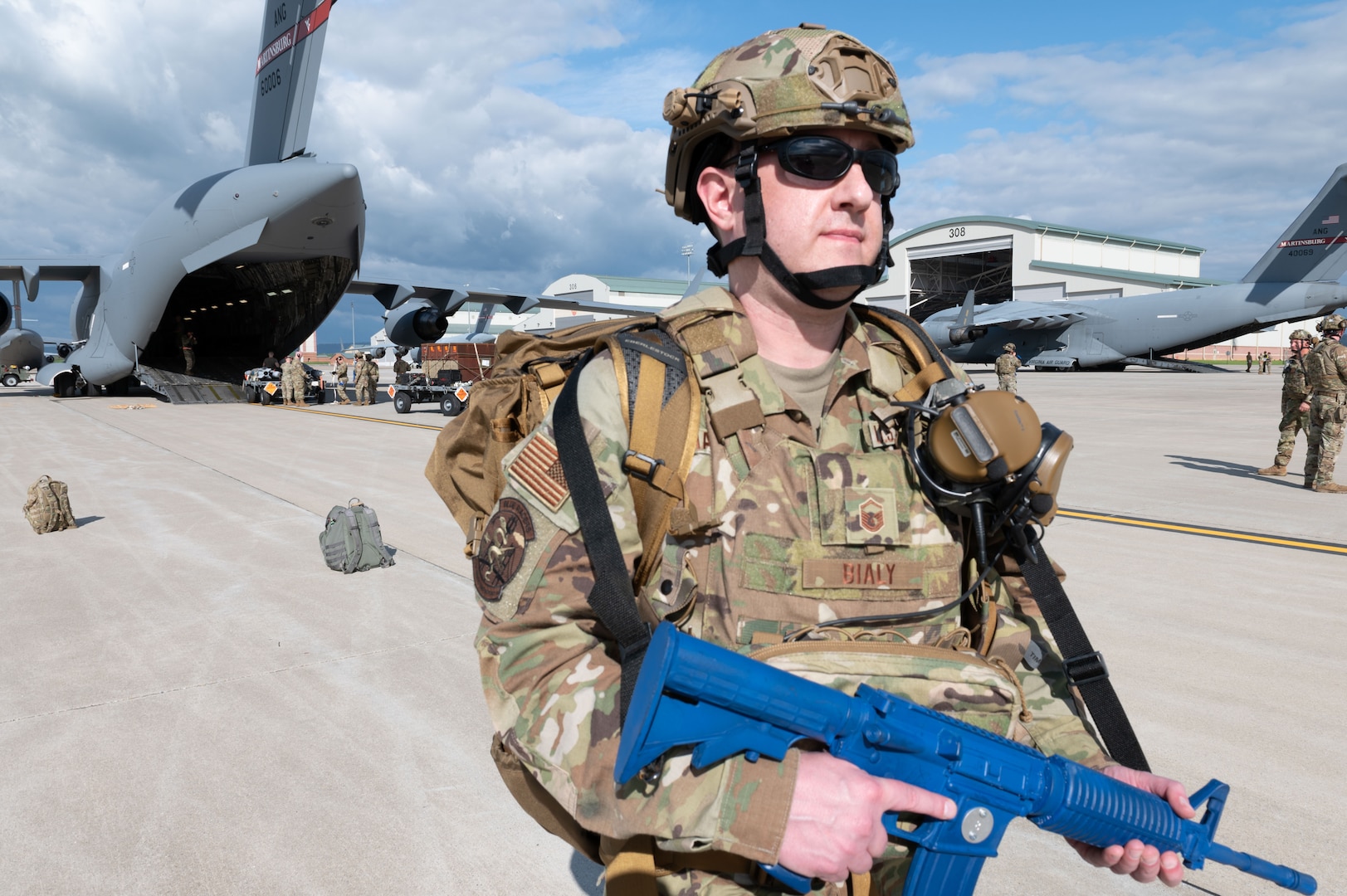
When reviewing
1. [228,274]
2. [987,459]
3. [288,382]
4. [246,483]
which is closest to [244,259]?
[228,274]

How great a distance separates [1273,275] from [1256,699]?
35.2 m

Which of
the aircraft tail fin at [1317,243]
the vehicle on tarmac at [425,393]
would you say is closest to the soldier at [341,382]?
the vehicle on tarmac at [425,393]

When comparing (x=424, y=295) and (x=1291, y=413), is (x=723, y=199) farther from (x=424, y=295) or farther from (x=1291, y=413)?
(x=424, y=295)

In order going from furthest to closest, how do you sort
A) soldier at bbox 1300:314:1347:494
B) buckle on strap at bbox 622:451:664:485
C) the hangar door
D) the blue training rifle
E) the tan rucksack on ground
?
the hangar door
soldier at bbox 1300:314:1347:494
the tan rucksack on ground
buckle on strap at bbox 622:451:664:485
the blue training rifle

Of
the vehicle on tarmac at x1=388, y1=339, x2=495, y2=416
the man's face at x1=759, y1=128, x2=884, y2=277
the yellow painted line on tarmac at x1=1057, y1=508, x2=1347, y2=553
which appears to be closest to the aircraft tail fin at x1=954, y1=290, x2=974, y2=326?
the vehicle on tarmac at x1=388, y1=339, x2=495, y2=416

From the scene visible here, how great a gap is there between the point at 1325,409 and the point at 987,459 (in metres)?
9.50

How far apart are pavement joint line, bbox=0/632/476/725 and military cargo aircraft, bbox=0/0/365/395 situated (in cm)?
1548

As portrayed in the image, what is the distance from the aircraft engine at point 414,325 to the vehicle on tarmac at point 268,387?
2.83m

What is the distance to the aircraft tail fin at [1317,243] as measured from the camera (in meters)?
28.0

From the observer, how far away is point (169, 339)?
2434cm

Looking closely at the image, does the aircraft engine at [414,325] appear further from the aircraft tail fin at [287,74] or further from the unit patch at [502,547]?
the unit patch at [502,547]

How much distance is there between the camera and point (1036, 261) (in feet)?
166

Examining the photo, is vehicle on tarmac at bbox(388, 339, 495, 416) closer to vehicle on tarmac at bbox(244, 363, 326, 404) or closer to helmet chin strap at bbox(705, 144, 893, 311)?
vehicle on tarmac at bbox(244, 363, 326, 404)

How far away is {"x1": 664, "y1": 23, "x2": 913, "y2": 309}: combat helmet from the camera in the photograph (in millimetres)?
1596
